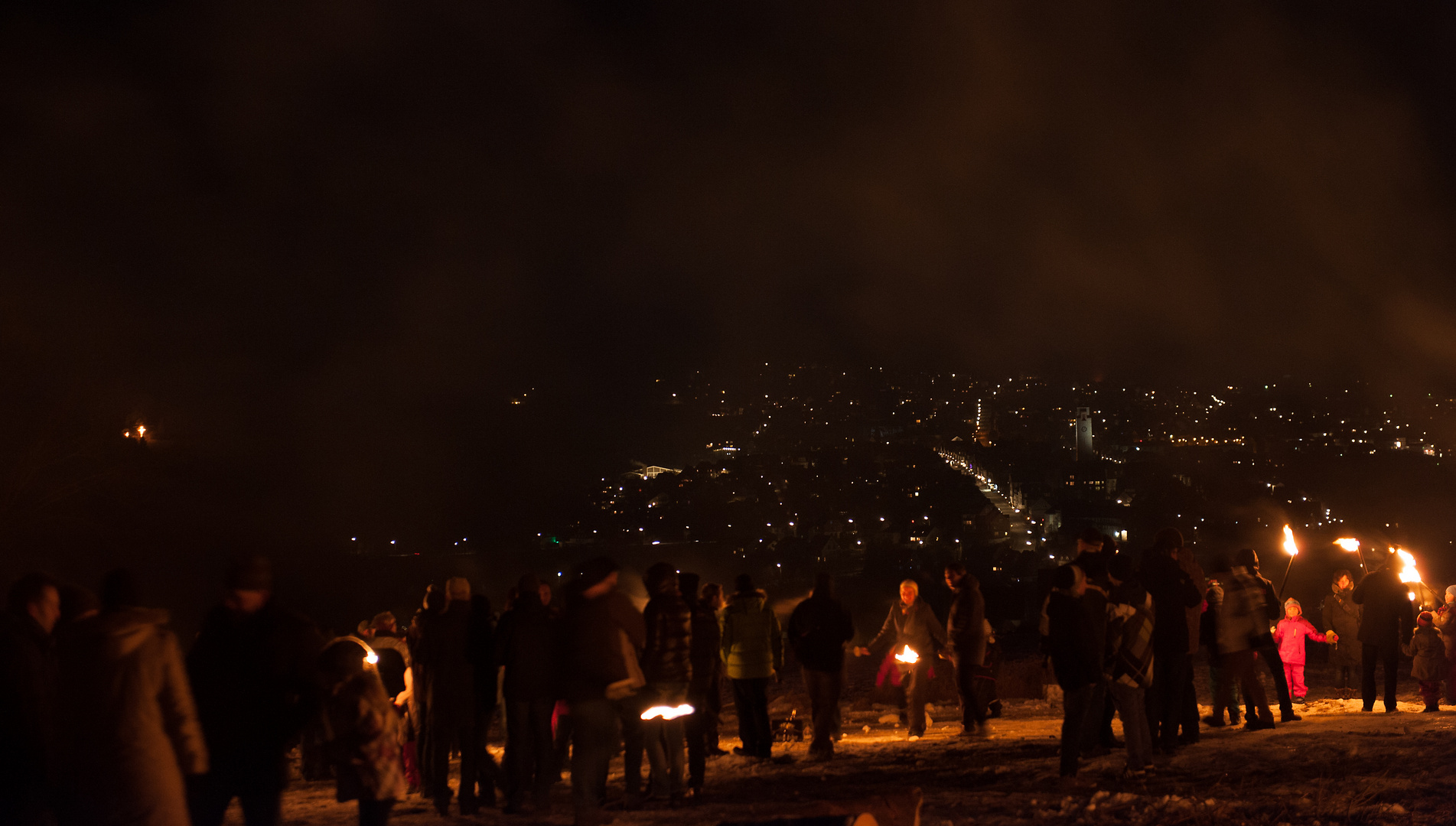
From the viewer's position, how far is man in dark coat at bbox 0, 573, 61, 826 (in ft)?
15.2

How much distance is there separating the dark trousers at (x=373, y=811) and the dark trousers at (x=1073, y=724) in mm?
4532

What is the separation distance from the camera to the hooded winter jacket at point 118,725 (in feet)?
Answer: 13.2

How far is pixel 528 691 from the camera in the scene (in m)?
6.71

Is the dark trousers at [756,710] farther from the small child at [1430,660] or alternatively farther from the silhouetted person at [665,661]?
the small child at [1430,660]

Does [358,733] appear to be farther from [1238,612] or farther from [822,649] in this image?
[1238,612]

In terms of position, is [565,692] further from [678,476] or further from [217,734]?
[678,476]

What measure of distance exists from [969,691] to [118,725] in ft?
24.7

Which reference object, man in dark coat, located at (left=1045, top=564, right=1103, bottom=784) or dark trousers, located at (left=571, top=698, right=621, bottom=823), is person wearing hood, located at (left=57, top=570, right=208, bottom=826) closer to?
dark trousers, located at (left=571, top=698, right=621, bottom=823)

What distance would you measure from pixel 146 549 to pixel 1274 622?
42.0 meters

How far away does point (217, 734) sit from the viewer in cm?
450

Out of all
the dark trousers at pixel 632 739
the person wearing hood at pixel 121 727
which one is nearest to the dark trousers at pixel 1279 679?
the dark trousers at pixel 632 739

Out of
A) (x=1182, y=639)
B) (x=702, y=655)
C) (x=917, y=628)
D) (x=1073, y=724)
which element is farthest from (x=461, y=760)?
(x=1182, y=639)

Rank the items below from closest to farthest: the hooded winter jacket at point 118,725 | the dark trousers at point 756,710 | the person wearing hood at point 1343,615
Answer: the hooded winter jacket at point 118,725 < the dark trousers at point 756,710 < the person wearing hood at point 1343,615

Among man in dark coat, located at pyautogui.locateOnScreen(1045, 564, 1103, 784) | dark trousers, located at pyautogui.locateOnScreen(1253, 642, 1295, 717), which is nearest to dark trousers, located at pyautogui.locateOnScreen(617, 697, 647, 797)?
man in dark coat, located at pyautogui.locateOnScreen(1045, 564, 1103, 784)
